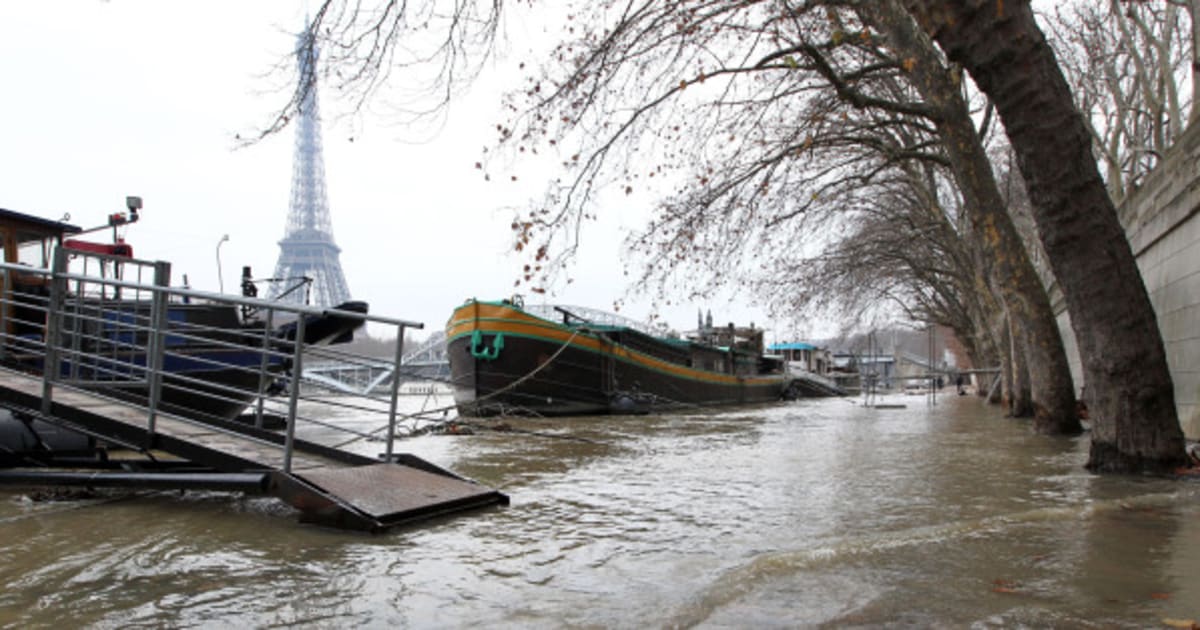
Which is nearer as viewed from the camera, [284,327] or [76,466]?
[76,466]

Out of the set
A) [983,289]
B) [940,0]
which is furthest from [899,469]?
[983,289]

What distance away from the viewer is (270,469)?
4824 millimetres

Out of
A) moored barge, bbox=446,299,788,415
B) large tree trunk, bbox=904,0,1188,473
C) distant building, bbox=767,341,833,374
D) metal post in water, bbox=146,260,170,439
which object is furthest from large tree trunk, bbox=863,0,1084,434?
distant building, bbox=767,341,833,374

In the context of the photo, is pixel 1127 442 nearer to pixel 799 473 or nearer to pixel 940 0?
pixel 799 473

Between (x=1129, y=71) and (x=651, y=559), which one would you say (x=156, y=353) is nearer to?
(x=651, y=559)

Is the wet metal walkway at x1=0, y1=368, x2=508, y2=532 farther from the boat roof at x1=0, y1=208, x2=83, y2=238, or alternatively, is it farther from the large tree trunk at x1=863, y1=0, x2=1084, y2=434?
the large tree trunk at x1=863, y1=0, x2=1084, y2=434

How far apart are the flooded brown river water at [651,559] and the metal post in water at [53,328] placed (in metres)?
0.72

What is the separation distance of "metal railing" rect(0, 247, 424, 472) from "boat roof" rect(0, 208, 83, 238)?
68 centimetres

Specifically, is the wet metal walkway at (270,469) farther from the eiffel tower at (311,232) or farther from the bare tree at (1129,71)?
the eiffel tower at (311,232)

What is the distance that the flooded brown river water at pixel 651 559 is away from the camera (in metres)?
3.03

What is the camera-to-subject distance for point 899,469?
7945 mm

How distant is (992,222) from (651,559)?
9.59m

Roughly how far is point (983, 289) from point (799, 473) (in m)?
14.6

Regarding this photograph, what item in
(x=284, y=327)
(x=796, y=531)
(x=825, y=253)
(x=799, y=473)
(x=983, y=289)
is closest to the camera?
(x=796, y=531)
